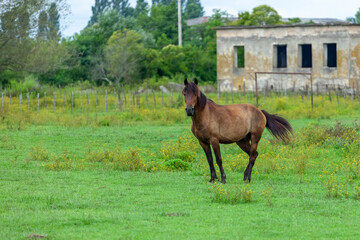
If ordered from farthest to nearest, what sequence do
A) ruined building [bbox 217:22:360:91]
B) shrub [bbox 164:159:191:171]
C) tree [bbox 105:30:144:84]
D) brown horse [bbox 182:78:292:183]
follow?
tree [bbox 105:30:144:84]
ruined building [bbox 217:22:360:91]
shrub [bbox 164:159:191:171]
brown horse [bbox 182:78:292:183]

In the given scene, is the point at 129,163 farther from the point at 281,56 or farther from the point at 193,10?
the point at 193,10

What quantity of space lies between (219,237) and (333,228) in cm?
154

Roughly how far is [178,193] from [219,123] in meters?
1.88

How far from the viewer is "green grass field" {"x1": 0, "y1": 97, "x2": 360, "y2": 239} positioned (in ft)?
25.2

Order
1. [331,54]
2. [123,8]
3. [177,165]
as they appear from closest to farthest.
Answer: [177,165], [331,54], [123,8]

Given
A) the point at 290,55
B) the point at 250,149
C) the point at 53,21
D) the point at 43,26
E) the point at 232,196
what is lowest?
the point at 232,196

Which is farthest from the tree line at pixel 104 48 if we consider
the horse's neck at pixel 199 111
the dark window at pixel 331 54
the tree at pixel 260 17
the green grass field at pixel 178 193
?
the horse's neck at pixel 199 111

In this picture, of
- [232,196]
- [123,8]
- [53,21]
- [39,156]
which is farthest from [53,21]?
[123,8]

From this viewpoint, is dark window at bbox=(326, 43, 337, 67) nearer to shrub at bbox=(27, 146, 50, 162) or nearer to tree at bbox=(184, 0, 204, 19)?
shrub at bbox=(27, 146, 50, 162)

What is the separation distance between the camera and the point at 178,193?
10.2 metres

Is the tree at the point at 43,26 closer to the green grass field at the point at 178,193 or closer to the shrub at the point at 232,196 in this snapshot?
the green grass field at the point at 178,193

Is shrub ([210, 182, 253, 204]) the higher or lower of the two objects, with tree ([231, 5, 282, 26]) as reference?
lower

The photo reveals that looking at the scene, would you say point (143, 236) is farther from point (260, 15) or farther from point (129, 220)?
point (260, 15)

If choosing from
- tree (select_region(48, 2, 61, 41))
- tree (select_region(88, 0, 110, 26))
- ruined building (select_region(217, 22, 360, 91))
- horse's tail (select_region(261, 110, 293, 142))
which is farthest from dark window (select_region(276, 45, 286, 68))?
tree (select_region(88, 0, 110, 26))
